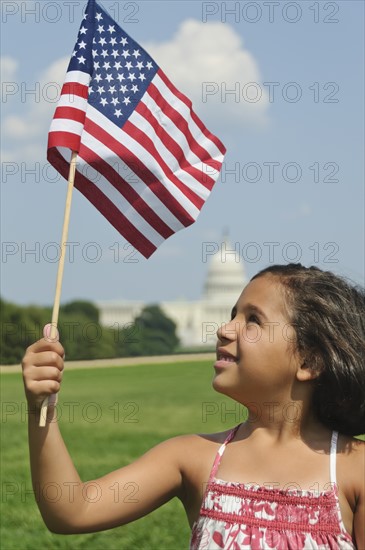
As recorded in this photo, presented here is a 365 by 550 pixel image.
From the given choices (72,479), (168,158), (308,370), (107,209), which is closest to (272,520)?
(308,370)

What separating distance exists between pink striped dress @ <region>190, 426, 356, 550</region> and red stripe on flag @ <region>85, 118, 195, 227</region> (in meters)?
1.14

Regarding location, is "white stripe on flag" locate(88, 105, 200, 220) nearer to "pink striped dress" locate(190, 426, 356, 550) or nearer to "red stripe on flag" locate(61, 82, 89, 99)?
"red stripe on flag" locate(61, 82, 89, 99)

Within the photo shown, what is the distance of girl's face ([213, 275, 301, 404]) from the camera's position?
9.05ft

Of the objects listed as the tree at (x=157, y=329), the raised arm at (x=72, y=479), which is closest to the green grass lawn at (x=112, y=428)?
the raised arm at (x=72, y=479)

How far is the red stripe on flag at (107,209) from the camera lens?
349 cm

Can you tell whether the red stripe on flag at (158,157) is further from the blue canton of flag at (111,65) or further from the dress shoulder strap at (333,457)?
the dress shoulder strap at (333,457)

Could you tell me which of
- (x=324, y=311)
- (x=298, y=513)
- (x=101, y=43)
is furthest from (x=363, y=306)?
(x=101, y=43)

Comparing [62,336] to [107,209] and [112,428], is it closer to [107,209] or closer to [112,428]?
[112,428]

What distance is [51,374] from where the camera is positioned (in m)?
2.56

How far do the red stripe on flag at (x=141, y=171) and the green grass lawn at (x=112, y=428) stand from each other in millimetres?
2373

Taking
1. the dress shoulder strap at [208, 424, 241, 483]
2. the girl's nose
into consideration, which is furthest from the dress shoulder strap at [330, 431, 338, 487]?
the girl's nose

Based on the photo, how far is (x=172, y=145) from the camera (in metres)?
3.62

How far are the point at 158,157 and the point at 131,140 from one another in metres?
0.11

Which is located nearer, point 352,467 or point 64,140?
point 352,467
